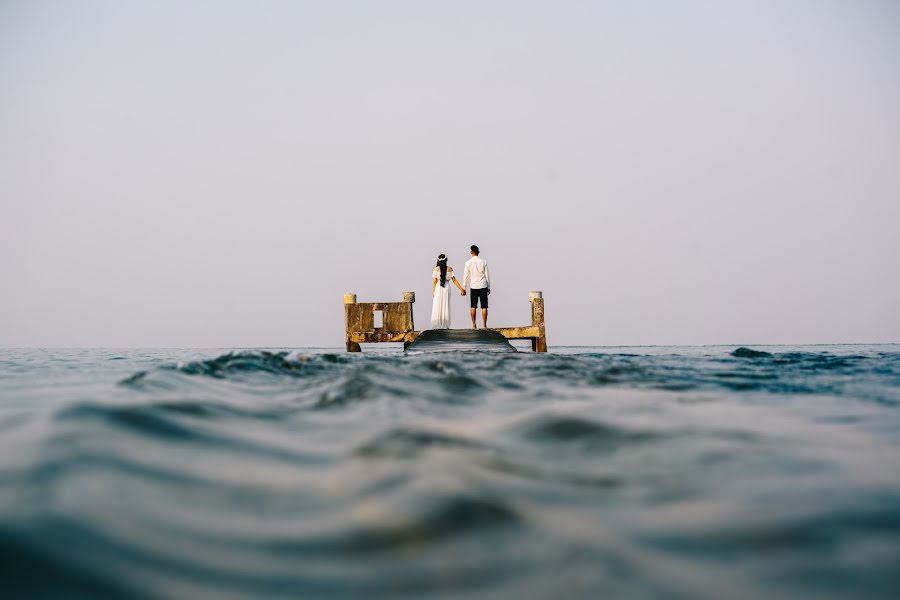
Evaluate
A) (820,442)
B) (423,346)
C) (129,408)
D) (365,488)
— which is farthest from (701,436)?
(423,346)

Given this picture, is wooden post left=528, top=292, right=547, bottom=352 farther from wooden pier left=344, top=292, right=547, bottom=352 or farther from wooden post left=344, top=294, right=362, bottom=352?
wooden post left=344, top=294, right=362, bottom=352

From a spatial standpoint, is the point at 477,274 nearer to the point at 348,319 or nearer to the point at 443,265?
the point at 443,265

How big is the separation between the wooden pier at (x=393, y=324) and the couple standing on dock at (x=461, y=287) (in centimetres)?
64

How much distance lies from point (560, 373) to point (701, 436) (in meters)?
3.60

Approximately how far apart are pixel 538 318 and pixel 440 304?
8.31 ft

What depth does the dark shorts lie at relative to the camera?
14.2 metres

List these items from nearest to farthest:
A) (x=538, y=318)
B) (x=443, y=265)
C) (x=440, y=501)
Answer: (x=440, y=501) < (x=443, y=265) < (x=538, y=318)

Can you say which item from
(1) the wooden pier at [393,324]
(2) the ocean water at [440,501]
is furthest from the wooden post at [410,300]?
(2) the ocean water at [440,501]

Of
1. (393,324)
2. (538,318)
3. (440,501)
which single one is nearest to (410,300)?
(393,324)

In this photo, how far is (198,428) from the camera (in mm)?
2844

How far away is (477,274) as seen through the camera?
1390 centimetres

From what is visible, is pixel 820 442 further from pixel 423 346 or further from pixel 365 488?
pixel 423 346

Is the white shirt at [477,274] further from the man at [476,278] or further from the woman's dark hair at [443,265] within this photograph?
the woman's dark hair at [443,265]

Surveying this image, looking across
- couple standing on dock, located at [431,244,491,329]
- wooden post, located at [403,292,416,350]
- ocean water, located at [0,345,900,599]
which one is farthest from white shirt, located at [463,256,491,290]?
ocean water, located at [0,345,900,599]
